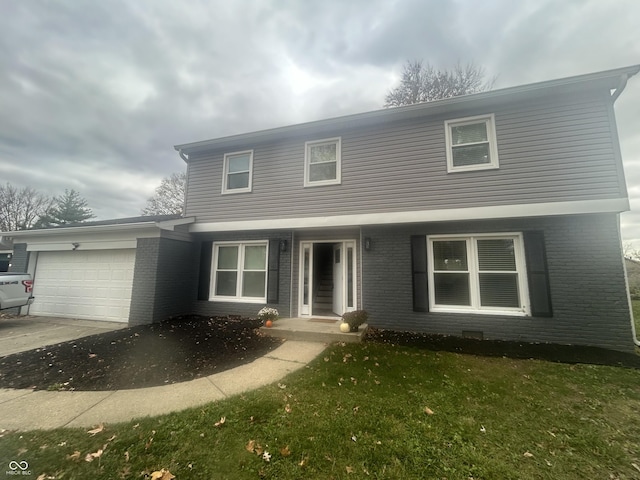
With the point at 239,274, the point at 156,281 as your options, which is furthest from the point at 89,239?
the point at 239,274

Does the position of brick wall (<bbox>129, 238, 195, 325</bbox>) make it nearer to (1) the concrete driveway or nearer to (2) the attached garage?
(2) the attached garage

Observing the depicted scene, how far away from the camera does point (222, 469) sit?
2094 mm

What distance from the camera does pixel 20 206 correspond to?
2572cm

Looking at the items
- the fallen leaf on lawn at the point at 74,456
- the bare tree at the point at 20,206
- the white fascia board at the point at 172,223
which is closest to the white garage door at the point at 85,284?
the white fascia board at the point at 172,223

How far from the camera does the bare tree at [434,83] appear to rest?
12.4 meters

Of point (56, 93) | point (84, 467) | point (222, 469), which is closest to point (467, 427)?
point (222, 469)

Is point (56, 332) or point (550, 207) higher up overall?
point (550, 207)

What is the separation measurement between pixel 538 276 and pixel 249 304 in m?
7.54

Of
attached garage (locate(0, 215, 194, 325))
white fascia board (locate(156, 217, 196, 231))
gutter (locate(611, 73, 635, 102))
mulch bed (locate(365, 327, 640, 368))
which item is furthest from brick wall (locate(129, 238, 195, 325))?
gutter (locate(611, 73, 635, 102))

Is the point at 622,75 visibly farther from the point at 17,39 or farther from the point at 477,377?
the point at 17,39

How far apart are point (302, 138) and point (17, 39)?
8391mm

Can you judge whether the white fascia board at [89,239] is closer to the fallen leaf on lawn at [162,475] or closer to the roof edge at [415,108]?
the roof edge at [415,108]

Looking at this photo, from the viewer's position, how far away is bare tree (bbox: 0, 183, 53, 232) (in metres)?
25.1

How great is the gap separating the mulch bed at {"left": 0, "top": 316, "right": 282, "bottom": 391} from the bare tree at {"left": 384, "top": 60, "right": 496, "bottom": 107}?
13.8 meters
